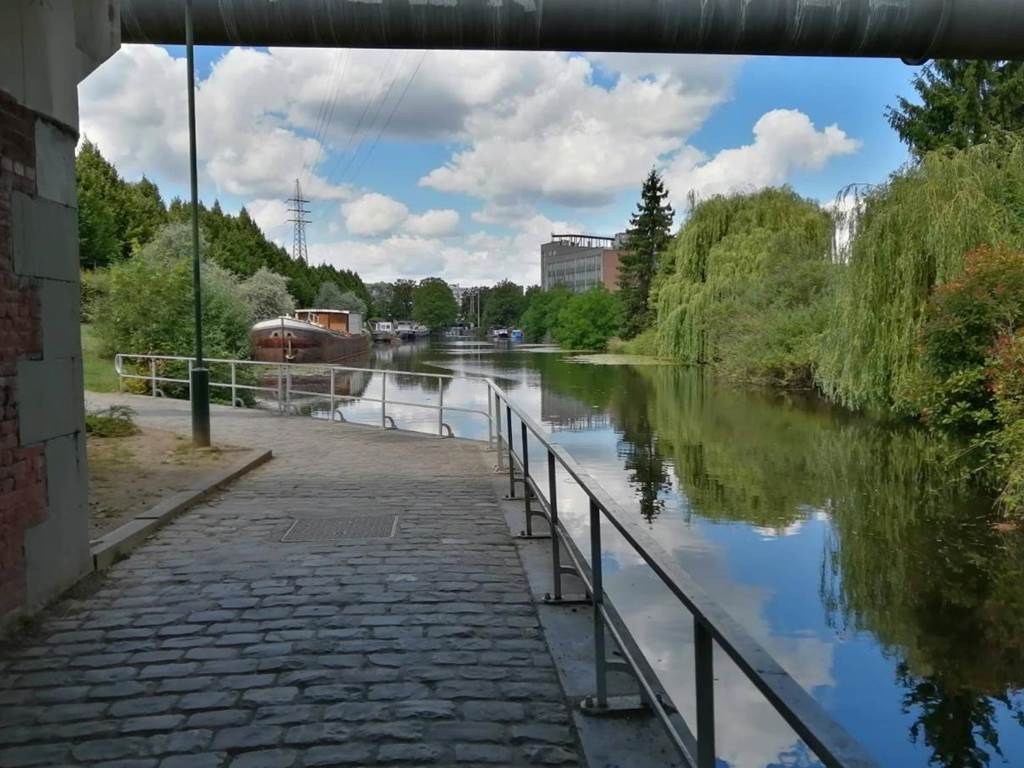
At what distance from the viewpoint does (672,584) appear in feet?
7.38

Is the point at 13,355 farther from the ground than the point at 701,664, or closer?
farther from the ground

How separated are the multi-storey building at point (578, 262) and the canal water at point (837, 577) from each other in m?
118

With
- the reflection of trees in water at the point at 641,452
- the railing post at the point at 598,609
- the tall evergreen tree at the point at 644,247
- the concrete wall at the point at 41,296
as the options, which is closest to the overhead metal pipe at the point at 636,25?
the concrete wall at the point at 41,296

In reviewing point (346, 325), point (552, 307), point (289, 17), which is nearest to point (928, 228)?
point (289, 17)

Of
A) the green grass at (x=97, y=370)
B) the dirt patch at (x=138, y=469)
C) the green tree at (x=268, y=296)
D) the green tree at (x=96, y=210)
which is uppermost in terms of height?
the green tree at (x=96, y=210)

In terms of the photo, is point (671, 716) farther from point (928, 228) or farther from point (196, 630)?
point (928, 228)

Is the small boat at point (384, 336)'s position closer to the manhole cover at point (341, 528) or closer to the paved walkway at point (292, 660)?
the manhole cover at point (341, 528)

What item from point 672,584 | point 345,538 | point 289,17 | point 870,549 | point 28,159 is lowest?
point 870,549

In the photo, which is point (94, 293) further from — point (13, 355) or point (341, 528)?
point (13, 355)

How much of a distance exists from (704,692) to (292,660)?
2.59 m

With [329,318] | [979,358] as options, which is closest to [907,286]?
[979,358]

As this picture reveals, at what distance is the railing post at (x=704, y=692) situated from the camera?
2.04 meters

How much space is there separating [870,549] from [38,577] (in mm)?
8598

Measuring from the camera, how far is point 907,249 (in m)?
18.1
